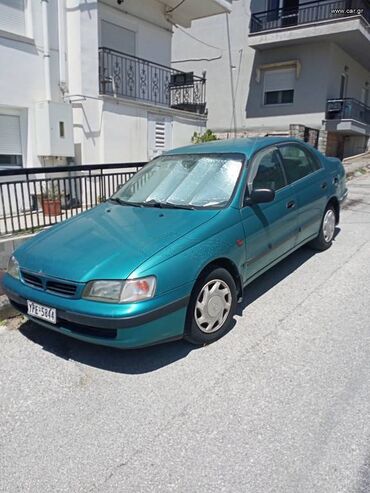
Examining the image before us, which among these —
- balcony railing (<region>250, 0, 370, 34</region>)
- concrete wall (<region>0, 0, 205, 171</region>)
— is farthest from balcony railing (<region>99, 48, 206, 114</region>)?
balcony railing (<region>250, 0, 370, 34</region>)

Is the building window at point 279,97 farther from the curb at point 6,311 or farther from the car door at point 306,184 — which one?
the curb at point 6,311

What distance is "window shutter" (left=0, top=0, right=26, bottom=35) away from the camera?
7.20 meters

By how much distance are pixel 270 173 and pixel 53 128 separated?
17.4 ft

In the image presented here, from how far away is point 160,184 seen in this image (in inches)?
160

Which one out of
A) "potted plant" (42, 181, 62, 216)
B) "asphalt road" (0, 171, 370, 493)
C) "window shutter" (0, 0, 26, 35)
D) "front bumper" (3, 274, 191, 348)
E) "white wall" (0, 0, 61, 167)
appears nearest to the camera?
"asphalt road" (0, 171, 370, 493)

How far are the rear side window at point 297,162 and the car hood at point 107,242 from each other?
1585 mm

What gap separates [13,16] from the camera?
24.2 feet

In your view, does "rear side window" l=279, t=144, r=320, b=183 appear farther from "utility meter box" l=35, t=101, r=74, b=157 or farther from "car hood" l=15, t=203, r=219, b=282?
"utility meter box" l=35, t=101, r=74, b=157

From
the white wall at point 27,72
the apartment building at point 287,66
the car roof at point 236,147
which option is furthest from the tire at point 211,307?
the apartment building at point 287,66

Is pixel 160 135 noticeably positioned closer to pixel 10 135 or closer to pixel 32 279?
pixel 10 135

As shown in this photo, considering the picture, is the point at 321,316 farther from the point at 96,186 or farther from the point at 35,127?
the point at 35,127

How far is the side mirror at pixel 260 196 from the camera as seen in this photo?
139 inches

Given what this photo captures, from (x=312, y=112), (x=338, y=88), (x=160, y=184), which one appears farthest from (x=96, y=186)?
(x=338, y=88)

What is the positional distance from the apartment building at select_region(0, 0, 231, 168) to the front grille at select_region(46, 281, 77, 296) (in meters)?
5.61
